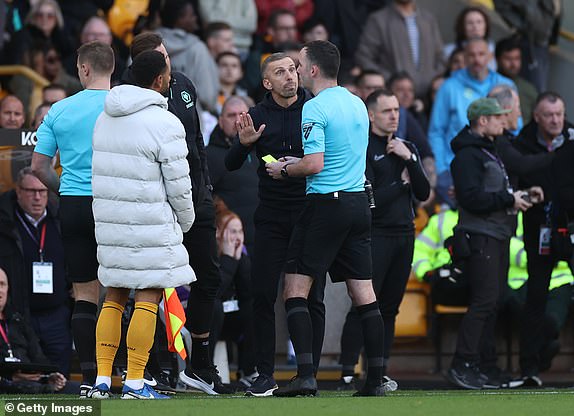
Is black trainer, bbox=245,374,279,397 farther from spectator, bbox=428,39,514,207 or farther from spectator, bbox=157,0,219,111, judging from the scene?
spectator, bbox=428,39,514,207

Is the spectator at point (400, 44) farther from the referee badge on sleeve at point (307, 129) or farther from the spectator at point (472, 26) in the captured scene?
the referee badge on sleeve at point (307, 129)

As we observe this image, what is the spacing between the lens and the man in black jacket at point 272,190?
10219 millimetres

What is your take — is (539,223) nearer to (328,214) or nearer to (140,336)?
(328,214)

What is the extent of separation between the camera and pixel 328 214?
9547 millimetres

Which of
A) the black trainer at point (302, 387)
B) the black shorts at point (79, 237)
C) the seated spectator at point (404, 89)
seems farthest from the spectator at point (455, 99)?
the black shorts at point (79, 237)

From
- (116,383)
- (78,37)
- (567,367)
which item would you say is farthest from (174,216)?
(78,37)

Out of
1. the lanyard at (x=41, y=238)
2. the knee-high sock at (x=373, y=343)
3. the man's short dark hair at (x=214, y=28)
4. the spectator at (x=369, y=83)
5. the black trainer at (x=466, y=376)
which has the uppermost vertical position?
→ the man's short dark hair at (x=214, y=28)

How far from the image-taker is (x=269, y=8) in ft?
58.1

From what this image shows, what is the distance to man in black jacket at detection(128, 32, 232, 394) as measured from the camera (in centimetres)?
1005

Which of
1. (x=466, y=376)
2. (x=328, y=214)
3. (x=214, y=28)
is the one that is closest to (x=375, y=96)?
(x=328, y=214)

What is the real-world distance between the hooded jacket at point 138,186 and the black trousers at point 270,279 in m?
1.25

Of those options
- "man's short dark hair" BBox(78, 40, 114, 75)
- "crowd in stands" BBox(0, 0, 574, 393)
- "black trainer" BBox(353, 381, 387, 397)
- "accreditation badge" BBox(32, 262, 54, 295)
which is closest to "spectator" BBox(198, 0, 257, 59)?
"crowd in stands" BBox(0, 0, 574, 393)

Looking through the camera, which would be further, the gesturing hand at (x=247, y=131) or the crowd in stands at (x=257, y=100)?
the crowd in stands at (x=257, y=100)

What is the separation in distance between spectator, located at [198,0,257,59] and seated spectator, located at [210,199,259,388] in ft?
16.0
